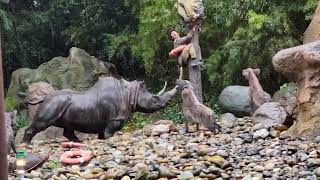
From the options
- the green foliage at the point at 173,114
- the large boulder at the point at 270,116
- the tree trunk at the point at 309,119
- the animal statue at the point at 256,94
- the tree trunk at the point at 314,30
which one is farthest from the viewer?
the green foliage at the point at 173,114

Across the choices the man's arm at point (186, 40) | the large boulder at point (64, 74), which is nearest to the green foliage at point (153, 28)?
the large boulder at point (64, 74)

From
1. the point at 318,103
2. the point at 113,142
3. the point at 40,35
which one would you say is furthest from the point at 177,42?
the point at 40,35

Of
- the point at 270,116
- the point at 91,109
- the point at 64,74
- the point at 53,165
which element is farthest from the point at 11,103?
the point at 270,116

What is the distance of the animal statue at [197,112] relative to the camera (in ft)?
25.1

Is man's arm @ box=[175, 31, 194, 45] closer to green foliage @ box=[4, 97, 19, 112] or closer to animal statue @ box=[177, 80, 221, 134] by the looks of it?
animal statue @ box=[177, 80, 221, 134]

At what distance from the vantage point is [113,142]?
7.68 metres

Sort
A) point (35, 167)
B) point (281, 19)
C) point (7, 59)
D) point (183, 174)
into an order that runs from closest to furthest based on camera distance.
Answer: point (183, 174) → point (35, 167) → point (281, 19) → point (7, 59)

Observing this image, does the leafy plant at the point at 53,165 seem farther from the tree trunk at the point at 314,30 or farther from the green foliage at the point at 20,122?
the green foliage at the point at 20,122

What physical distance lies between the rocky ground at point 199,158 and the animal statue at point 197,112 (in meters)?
0.13

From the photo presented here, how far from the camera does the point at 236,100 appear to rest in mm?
11023

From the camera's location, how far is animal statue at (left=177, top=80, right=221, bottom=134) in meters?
7.66

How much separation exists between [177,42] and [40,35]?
269 inches

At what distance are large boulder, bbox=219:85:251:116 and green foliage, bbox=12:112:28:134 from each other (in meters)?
3.98

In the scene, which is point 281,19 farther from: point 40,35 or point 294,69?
point 40,35
